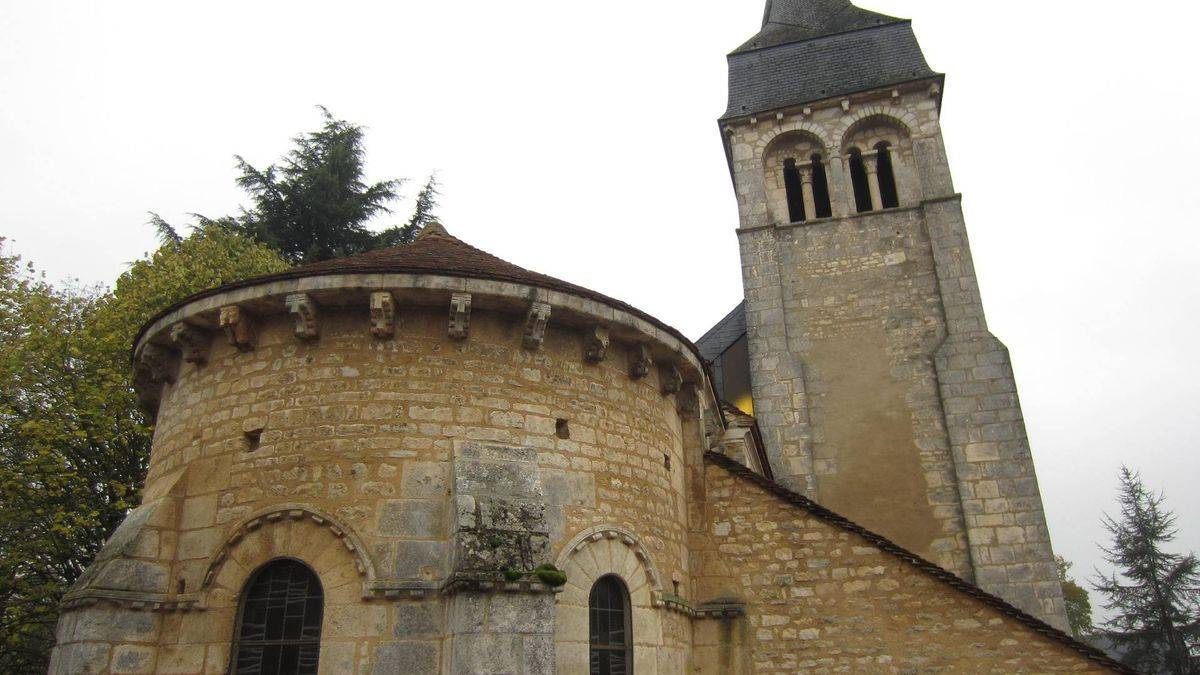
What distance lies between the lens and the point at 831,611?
8344 millimetres

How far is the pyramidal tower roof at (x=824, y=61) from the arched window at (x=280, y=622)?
53.7ft

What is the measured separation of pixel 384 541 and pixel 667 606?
2.75m

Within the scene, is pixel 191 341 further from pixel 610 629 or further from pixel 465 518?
pixel 610 629

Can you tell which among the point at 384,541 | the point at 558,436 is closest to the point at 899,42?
the point at 558,436

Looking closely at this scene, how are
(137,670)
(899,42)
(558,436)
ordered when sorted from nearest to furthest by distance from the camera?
(137,670) → (558,436) → (899,42)

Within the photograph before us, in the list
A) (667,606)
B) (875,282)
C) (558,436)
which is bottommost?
(667,606)

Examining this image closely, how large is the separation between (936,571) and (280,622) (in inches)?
239

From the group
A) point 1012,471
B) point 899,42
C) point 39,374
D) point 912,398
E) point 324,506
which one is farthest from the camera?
point 899,42

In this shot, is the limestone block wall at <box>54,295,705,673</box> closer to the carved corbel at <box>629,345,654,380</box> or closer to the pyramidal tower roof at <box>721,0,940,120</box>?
the carved corbel at <box>629,345,654,380</box>

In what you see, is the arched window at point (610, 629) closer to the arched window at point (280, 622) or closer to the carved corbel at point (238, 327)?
the arched window at point (280, 622)

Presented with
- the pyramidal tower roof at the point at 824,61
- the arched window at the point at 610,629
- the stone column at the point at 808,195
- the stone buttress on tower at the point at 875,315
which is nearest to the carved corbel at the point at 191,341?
the arched window at the point at 610,629

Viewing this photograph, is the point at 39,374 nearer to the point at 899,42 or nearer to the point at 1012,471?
the point at 1012,471

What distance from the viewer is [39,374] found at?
13.8m

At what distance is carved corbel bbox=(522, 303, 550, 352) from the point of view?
23.7 feet
